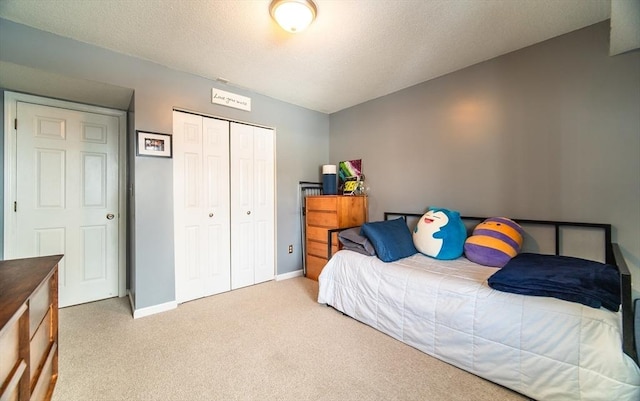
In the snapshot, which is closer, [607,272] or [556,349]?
[556,349]

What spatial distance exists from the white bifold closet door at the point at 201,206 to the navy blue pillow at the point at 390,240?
167 centimetres

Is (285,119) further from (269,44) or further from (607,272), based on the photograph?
(607,272)

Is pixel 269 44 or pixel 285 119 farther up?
pixel 269 44

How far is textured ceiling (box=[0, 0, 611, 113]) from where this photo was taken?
5.53 ft

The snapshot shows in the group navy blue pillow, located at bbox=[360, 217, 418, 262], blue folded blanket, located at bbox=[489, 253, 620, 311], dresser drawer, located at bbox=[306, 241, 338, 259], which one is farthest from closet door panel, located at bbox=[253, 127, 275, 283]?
blue folded blanket, located at bbox=[489, 253, 620, 311]

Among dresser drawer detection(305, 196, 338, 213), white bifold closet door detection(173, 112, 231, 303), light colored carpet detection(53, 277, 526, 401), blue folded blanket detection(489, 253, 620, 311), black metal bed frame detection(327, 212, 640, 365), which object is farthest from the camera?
dresser drawer detection(305, 196, 338, 213)

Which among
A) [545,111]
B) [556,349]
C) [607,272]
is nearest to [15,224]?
[556,349]

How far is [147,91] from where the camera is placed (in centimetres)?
237

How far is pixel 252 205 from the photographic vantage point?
10.3 feet

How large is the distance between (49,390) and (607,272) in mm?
3315

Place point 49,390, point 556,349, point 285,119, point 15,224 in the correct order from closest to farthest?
1. point 556,349
2. point 49,390
3. point 15,224
4. point 285,119

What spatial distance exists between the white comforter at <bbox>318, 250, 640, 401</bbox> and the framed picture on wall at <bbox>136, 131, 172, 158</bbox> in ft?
7.34

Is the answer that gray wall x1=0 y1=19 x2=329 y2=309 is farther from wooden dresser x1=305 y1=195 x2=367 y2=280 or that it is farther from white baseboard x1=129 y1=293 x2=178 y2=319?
wooden dresser x1=305 y1=195 x2=367 y2=280

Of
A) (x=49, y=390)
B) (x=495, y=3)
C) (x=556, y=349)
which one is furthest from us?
(x=495, y=3)
